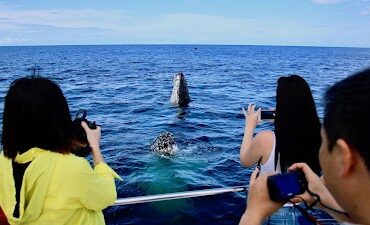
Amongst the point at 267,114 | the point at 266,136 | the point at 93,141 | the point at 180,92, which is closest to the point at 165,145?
the point at 267,114

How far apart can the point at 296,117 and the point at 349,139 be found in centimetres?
227

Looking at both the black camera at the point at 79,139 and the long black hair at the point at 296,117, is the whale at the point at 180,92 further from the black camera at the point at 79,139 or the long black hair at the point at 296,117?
the black camera at the point at 79,139

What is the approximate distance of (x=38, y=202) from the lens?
Answer: 288 centimetres

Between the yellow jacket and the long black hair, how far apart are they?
1846 mm

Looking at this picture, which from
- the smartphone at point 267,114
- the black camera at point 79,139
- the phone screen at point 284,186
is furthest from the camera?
the smartphone at point 267,114

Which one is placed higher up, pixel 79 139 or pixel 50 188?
pixel 79 139

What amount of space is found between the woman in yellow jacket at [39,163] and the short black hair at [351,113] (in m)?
1.88

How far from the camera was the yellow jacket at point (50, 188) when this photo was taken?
285cm

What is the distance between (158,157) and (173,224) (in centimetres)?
558

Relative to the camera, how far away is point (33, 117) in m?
2.91

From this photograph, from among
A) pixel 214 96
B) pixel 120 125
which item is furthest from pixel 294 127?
pixel 214 96

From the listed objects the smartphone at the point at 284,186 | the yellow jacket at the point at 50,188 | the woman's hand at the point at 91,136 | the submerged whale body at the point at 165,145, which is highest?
the smartphone at the point at 284,186

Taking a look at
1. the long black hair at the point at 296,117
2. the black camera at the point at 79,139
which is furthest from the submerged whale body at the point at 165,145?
the black camera at the point at 79,139

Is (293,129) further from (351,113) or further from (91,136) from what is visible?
(351,113)
